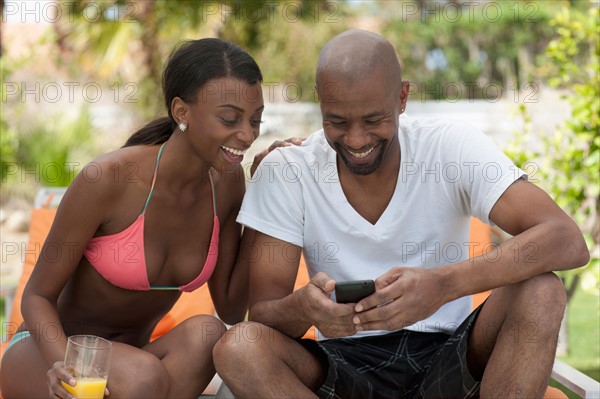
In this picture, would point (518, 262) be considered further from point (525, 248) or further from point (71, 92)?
point (71, 92)

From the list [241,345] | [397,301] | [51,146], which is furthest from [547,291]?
[51,146]

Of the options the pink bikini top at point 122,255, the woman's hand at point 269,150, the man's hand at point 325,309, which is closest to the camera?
the man's hand at point 325,309

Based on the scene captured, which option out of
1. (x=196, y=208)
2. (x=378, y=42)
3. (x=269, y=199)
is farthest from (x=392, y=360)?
(x=378, y=42)

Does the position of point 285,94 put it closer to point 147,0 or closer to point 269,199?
point 147,0

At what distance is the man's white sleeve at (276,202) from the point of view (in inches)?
116

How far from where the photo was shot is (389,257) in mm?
2949

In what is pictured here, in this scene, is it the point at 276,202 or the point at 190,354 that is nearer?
the point at 190,354

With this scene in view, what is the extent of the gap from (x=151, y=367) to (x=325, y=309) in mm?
638

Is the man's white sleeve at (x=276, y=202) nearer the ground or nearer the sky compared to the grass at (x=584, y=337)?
nearer the sky

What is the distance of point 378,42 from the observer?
292cm

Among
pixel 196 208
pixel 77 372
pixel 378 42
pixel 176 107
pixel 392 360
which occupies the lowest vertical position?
pixel 392 360

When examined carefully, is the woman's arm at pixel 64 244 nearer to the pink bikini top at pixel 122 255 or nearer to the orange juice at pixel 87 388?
the pink bikini top at pixel 122 255

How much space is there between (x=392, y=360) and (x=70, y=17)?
28.7 feet

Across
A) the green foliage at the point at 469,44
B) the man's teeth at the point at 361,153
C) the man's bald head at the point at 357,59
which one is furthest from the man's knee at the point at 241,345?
the green foliage at the point at 469,44
